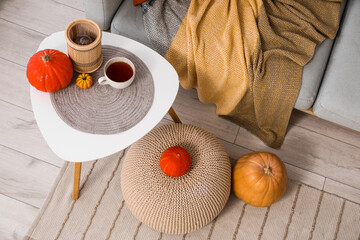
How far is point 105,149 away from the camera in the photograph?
1.16 metres

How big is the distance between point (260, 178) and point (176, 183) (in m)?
0.31

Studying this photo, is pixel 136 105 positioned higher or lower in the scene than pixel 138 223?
higher

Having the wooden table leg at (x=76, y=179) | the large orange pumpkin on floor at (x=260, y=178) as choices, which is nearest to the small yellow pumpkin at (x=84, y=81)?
the wooden table leg at (x=76, y=179)

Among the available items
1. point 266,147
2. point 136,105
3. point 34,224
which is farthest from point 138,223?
point 266,147

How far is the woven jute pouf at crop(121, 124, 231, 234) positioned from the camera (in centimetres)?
126

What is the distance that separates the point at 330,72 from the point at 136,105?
0.76m

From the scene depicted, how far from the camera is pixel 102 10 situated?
1.43 m

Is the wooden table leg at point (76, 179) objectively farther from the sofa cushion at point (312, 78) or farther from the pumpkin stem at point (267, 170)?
the sofa cushion at point (312, 78)

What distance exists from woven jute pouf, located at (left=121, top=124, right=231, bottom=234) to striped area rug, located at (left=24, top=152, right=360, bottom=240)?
0.61ft

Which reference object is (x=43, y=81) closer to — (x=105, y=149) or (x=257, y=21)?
(x=105, y=149)

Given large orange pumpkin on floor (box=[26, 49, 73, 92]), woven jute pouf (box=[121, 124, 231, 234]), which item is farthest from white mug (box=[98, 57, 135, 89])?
woven jute pouf (box=[121, 124, 231, 234])

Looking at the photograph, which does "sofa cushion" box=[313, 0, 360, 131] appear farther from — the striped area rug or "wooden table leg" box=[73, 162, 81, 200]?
"wooden table leg" box=[73, 162, 81, 200]

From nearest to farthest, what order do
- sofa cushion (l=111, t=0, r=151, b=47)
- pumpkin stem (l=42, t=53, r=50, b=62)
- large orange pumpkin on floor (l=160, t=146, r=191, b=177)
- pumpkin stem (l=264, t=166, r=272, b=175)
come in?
pumpkin stem (l=42, t=53, r=50, b=62), large orange pumpkin on floor (l=160, t=146, r=191, b=177), pumpkin stem (l=264, t=166, r=272, b=175), sofa cushion (l=111, t=0, r=151, b=47)

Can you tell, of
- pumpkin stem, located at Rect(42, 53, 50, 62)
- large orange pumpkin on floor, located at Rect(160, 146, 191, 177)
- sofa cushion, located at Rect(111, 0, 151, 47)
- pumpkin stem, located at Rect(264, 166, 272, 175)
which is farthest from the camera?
sofa cushion, located at Rect(111, 0, 151, 47)
